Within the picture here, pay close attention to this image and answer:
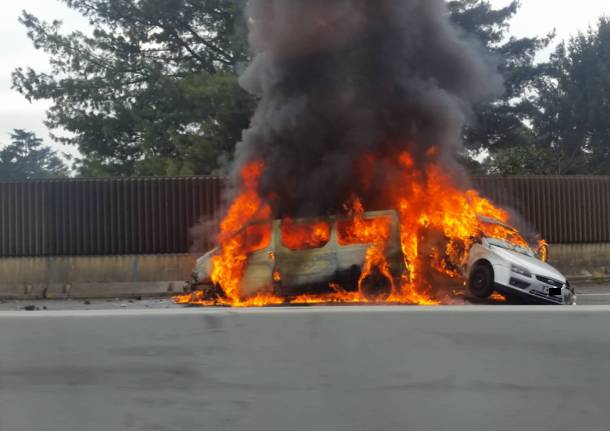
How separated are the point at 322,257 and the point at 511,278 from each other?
2.62 metres

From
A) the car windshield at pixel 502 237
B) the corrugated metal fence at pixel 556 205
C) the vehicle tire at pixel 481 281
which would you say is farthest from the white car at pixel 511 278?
the corrugated metal fence at pixel 556 205

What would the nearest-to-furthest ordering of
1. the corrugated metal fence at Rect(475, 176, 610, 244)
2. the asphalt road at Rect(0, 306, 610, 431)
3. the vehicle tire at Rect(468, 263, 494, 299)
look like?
the asphalt road at Rect(0, 306, 610, 431) < the vehicle tire at Rect(468, 263, 494, 299) < the corrugated metal fence at Rect(475, 176, 610, 244)

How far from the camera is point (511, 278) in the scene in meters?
8.81

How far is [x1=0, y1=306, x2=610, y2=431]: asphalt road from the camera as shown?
96.1 inches

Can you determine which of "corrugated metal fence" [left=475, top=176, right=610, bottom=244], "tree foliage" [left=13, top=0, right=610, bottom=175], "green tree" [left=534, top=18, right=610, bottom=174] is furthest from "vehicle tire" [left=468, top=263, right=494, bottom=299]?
"green tree" [left=534, top=18, right=610, bottom=174]

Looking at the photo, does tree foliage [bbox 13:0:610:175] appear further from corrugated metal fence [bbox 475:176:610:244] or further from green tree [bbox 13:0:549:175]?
corrugated metal fence [bbox 475:176:610:244]

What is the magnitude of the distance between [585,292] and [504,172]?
41.0 feet

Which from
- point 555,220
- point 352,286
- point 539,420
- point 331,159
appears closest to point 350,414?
point 539,420

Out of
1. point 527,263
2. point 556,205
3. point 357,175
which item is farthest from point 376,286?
point 556,205

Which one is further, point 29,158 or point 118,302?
point 29,158

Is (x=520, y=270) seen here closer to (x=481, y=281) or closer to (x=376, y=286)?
(x=481, y=281)

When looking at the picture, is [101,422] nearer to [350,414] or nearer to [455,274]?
[350,414]

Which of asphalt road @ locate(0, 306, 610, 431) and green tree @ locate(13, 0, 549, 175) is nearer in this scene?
asphalt road @ locate(0, 306, 610, 431)

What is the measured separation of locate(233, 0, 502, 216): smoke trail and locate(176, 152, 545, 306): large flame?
1.03m
